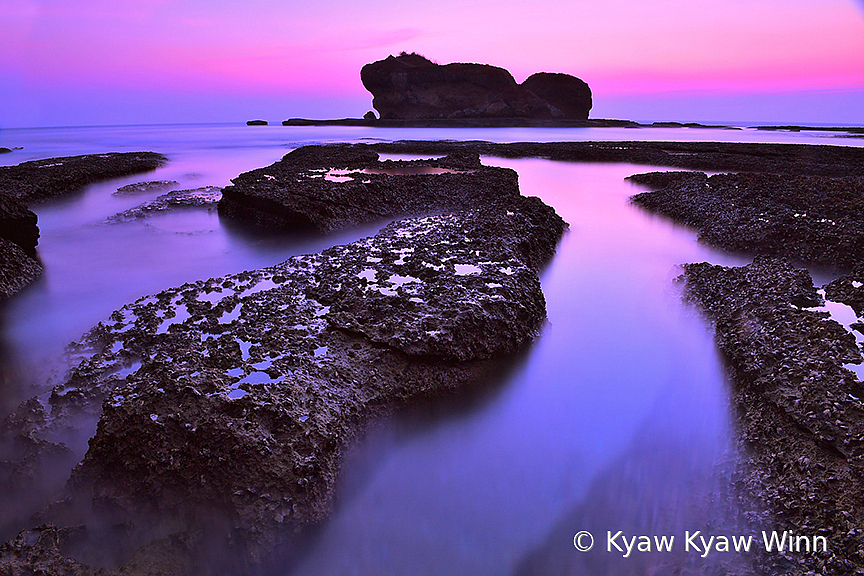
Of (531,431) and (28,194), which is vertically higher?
(28,194)

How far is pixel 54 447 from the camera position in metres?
2.86

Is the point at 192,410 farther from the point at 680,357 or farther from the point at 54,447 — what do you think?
the point at 680,357

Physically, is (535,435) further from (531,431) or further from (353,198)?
(353,198)

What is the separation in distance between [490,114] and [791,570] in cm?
7862

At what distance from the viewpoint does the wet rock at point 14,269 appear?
18.1ft

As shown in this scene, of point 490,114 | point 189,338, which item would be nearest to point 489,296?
point 189,338

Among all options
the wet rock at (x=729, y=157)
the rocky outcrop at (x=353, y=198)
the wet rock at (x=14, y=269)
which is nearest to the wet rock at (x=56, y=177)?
the rocky outcrop at (x=353, y=198)

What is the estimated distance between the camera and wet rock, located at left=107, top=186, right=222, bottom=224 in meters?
9.78

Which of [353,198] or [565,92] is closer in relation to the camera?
[353,198]

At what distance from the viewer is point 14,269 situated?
19.1 ft

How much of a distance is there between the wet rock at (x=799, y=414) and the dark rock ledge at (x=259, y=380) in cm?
177

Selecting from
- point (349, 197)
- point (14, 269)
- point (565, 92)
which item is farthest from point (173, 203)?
point (565, 92)

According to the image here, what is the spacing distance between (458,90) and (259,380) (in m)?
87.8

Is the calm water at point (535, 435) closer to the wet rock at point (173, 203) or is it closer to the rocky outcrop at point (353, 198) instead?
the rocky outcrop at point (353, 198)
